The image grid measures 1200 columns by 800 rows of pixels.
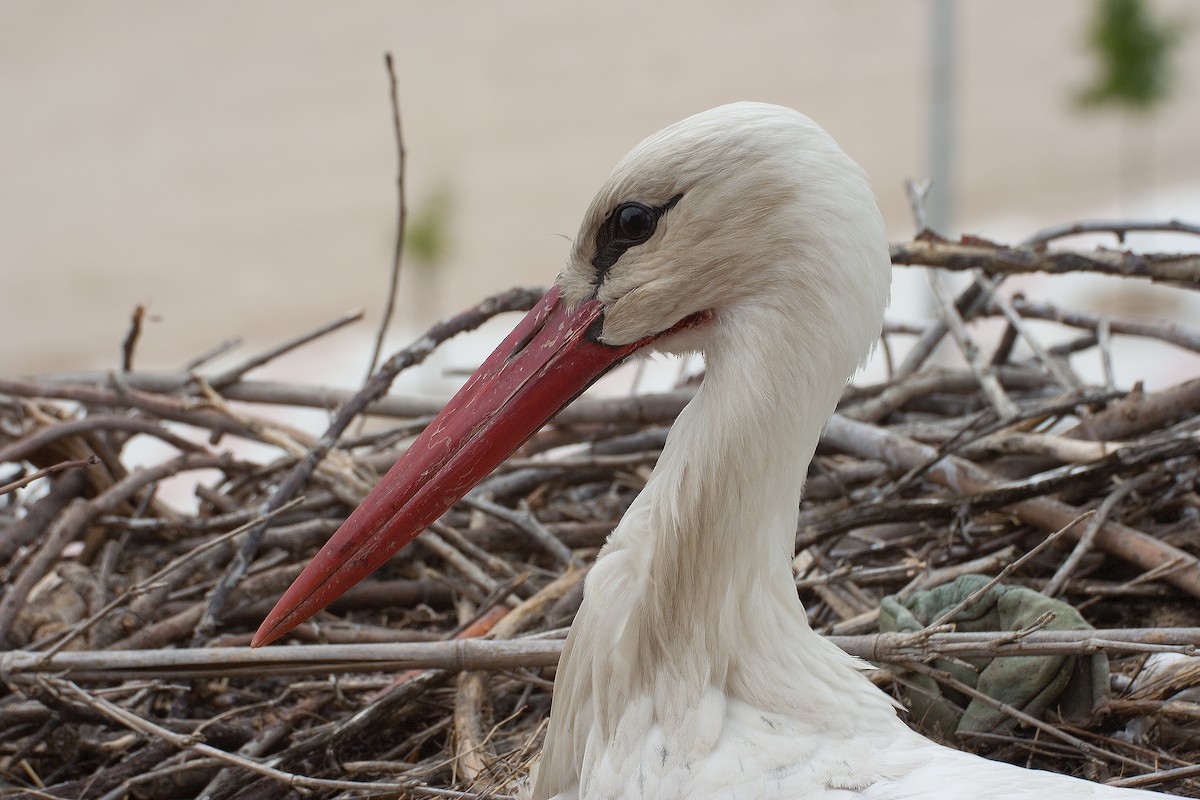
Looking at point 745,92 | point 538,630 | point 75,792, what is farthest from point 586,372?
point 745,92

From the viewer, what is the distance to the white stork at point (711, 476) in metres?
1.11

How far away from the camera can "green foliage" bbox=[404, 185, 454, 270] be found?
9.75m

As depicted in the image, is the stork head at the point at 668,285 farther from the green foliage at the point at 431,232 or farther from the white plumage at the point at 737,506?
the green foliage at the point at 431,232

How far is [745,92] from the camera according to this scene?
658 inches

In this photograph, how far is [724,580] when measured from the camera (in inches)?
45.1

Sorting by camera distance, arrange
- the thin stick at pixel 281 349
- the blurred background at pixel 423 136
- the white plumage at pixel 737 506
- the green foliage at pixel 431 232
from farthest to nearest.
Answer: the blurred background at pixel 423 136 < the green foliage at pixel 431 232 < the thin stick at pixel 281 349 < the white plumage at pixel 737 506

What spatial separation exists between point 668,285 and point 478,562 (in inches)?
30.9

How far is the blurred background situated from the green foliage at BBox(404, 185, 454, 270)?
1.5 inches

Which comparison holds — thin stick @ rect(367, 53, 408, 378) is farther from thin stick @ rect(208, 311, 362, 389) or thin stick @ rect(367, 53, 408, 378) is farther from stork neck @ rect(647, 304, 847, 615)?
stork neck @ rect(647, 304, 847, 615)

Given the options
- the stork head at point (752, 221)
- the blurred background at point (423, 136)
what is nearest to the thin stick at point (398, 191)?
the stork head at point (752, 221)

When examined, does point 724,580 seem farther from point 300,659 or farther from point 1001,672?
point 300,659

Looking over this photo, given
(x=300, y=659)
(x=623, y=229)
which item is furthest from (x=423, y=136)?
(x=623, y=229)

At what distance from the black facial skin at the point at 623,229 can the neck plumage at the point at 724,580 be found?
12cm

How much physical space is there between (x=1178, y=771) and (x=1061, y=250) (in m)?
0.77
